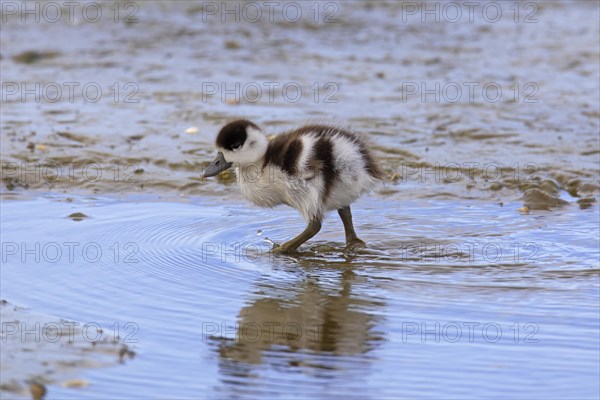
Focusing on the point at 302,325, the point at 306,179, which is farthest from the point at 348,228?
the point at 302,325

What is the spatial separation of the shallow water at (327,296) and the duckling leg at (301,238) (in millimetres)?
108

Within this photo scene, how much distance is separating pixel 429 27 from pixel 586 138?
21.1 feet

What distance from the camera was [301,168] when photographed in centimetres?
700

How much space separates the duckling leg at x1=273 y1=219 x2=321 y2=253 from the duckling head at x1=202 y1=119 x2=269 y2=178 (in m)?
0.58

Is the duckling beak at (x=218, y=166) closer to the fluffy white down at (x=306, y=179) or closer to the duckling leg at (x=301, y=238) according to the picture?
the fluffy white down at (x=306, y=179)

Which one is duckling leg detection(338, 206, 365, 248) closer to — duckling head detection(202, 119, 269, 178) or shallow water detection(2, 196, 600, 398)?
shallow water detection(2, 196, 600, 398)

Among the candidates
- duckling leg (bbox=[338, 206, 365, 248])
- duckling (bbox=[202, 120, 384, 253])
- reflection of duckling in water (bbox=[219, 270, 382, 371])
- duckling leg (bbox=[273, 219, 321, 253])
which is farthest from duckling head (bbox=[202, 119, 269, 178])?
reflection of duckling in water (bbox=[219, 270, 382, 371])

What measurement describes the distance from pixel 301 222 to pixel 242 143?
1.19m

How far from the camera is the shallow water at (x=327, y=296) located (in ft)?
16.2

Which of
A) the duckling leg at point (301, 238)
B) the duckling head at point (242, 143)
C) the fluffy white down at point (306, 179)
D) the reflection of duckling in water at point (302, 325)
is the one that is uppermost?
the duckling head at point (242, 143)

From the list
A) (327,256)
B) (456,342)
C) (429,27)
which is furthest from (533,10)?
(456,342)

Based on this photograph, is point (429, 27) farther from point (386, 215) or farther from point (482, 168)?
point (386, 215)

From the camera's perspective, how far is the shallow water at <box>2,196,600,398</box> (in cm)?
493

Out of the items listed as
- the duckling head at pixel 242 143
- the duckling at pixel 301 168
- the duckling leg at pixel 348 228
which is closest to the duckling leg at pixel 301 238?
the duckling at pixel 301 168
